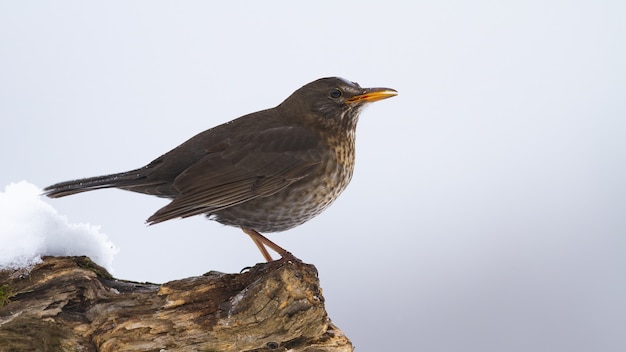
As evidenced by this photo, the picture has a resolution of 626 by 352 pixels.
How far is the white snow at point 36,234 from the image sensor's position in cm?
354

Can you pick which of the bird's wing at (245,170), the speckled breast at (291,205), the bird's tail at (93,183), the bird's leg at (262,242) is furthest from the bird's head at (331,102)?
the bird's tail at (93,183)

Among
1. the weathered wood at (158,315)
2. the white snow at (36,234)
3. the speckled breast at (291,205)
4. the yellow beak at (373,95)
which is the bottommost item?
the weathered wood at (158,315)

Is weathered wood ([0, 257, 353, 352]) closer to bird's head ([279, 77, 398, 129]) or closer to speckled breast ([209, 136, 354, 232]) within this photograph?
speckled breast ([209, 136, 354, 232])

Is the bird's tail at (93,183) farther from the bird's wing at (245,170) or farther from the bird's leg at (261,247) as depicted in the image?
the bird's leg at (261,247)

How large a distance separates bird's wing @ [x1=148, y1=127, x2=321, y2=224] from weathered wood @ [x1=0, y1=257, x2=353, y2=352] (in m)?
0.47

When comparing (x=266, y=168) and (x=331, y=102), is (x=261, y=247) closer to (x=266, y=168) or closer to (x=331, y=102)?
(x=266, y=168)

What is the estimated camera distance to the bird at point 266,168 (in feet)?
12.7

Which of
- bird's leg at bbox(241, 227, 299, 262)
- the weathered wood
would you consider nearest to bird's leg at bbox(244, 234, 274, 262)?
bird's leg at bbox(241, 227, 299, 262)

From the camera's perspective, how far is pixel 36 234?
3.61 m

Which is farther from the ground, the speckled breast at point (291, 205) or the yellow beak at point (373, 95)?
the yellow beak at point (373, 95)

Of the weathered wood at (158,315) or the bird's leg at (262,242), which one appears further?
the bird's leg at (262,242)

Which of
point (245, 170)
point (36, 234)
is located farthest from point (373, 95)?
point (36, 234)

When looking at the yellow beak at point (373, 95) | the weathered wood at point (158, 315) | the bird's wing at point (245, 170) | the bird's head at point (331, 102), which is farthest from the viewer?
the bird's head at point (331, 102)

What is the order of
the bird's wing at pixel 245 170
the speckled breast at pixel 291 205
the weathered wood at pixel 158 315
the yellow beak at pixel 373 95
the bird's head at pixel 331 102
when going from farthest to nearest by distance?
the bird's head at pixel 331 102 → the yellow beak at pixel 373 95 → the speckled breast at pixel 291 205 → the bird's wing at pixel 245 170 → the weathered wood at pixel 158 315
